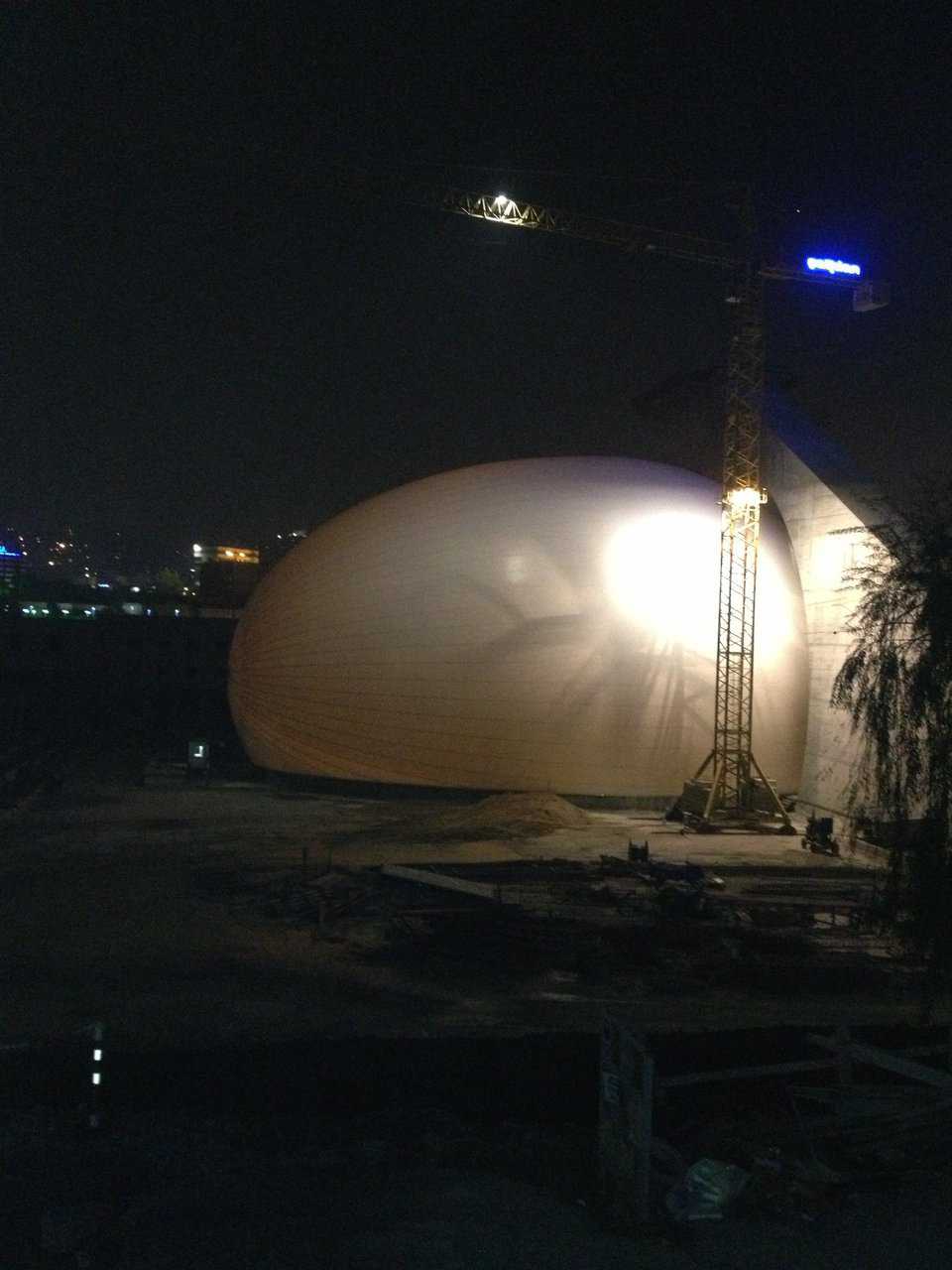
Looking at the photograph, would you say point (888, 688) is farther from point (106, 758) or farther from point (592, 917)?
point (106, 758)

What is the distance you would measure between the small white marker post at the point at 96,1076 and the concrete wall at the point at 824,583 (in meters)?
19.5

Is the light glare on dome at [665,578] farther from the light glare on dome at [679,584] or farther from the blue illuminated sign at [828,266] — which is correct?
the blue illuminated sign at [828,266]

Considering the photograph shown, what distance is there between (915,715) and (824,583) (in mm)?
19835

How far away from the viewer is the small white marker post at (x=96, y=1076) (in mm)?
7859

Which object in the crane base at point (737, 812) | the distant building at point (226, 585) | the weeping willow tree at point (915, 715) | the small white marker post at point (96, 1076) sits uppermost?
the distant building at point (226, 585)

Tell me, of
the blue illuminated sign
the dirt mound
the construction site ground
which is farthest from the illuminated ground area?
the blue illuminated sign

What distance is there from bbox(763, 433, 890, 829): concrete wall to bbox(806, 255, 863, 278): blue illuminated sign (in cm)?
606

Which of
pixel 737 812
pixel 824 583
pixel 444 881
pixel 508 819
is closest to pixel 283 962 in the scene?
pixel 444 881

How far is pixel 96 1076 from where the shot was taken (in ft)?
28.9

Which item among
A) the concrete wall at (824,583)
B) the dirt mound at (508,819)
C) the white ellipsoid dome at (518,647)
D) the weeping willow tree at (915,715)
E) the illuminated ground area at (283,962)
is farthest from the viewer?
the concrete wall at (824,583)

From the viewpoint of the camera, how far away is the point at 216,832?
21219 millimetres

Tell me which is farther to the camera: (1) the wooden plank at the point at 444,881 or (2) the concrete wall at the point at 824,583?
(2) the concrete wall at the point at 824,583

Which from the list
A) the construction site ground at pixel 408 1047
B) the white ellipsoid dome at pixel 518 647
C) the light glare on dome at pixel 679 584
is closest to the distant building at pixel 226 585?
the white ellipsoid dome at pixel 518 647

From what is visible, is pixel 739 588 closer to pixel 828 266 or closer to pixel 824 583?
pixel 824 583
